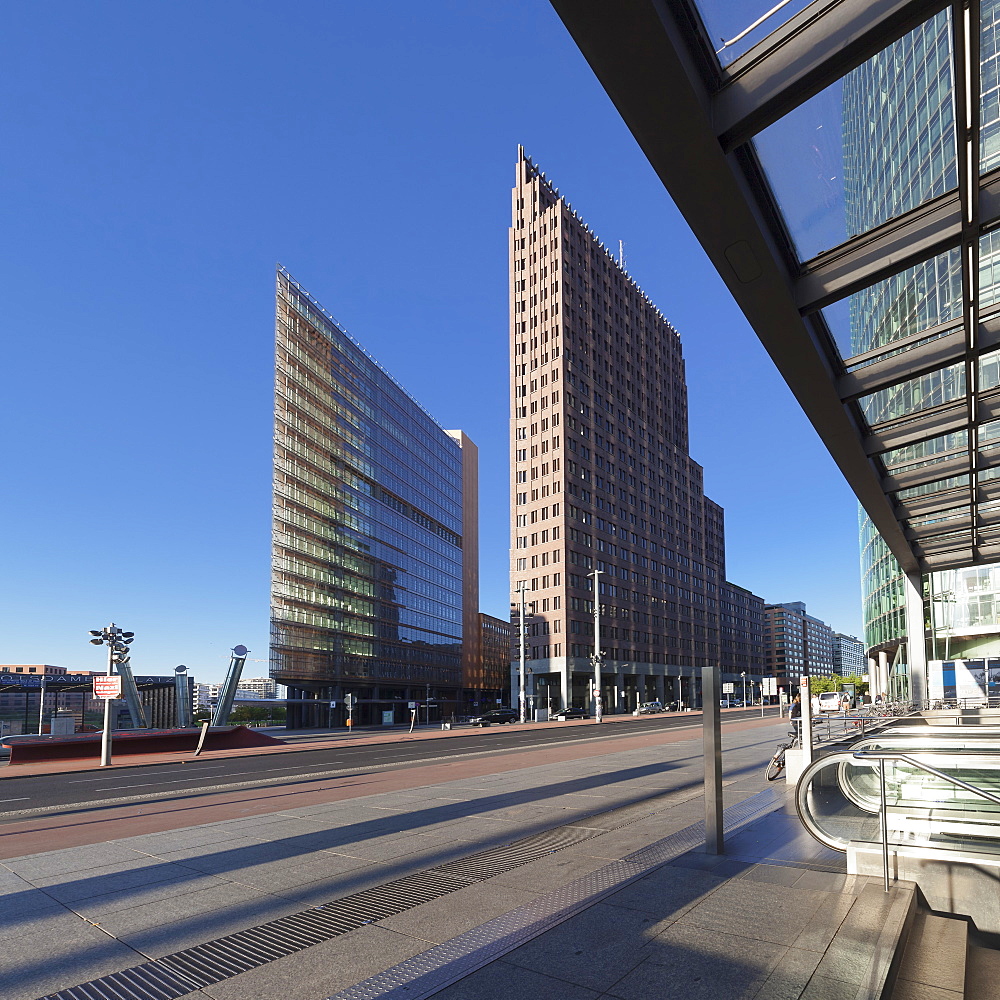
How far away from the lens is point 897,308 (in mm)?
9562

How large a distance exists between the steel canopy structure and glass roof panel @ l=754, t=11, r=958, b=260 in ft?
0.21

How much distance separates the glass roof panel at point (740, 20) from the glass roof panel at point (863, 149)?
70 cm

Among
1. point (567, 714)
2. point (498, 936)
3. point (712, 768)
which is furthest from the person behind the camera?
point (567, 714)

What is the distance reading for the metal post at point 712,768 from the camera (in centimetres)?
755

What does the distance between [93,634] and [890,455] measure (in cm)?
2583

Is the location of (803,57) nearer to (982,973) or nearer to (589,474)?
(982,973)

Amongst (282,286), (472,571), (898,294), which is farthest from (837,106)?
(472,571)

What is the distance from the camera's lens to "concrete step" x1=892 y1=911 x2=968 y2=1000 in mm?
4289

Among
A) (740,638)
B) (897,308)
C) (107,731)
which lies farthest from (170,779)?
(740,638)

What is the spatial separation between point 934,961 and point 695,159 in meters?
5.87

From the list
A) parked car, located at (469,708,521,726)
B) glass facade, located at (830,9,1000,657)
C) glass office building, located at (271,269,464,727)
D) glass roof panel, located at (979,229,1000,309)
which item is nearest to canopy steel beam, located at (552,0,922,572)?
glass facade, located at (830,9,1000,657)

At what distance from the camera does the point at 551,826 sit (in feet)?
33.4

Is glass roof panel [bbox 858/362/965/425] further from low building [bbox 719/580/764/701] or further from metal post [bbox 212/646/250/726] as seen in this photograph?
low building [bbox 719/580/764/701]

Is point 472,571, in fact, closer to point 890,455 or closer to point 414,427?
point 414,427
